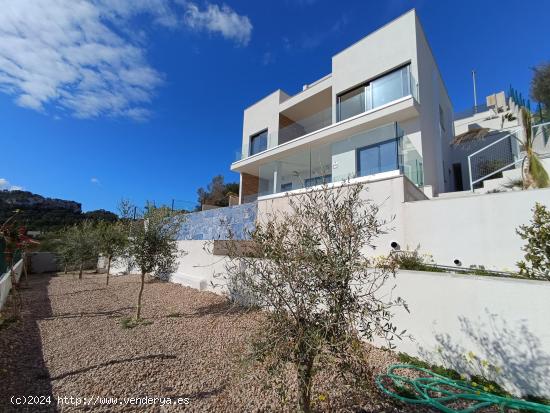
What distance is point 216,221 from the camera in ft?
49.4

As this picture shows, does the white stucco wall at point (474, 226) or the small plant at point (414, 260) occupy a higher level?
the white stucco wall at point (474, 226)

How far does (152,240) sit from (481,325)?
7.66m

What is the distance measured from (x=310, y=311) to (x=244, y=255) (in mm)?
960

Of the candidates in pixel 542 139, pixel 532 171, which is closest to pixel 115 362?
pixel 532 171

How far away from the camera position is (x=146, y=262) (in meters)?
7.31

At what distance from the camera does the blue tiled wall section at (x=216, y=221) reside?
12.7 meters

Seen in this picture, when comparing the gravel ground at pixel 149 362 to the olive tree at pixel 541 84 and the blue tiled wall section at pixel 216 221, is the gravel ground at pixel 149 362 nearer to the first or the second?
the blue tiled wall section at pixel 216 221

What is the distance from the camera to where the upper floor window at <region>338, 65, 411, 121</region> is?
11109 mm

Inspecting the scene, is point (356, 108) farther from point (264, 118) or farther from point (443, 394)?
point (443, 394)

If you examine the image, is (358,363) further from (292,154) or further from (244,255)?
(292,154)

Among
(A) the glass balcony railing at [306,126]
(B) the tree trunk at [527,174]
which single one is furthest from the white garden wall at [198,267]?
(B) the tree trunk at [527,174]

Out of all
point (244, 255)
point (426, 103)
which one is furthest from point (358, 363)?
point (426, 103)

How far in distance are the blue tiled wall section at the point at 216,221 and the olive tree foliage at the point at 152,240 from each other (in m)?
3.78

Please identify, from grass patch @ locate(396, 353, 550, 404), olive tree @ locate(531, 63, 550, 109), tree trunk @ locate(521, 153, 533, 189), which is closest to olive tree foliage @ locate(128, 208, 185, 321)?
grass patch @ locate(396, 353, 550, 404)
